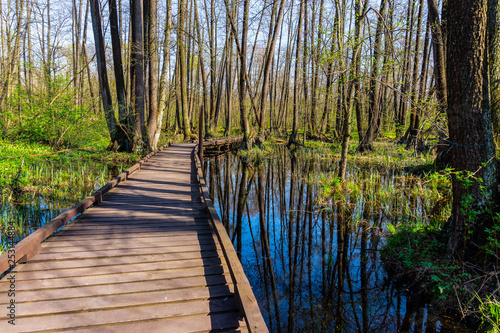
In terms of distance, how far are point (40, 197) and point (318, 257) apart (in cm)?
657

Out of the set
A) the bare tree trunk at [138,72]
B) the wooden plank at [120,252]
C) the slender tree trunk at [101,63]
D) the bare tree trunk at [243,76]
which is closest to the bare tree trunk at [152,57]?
the bare tree trunk at [138,72]

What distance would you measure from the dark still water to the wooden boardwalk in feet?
3.21

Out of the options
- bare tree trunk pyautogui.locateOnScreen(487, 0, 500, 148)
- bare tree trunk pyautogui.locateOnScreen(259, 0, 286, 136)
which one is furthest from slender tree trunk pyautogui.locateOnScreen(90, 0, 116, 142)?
bare tree trunk pyautogui.locateOnScreen(487, 0, 500, 148)

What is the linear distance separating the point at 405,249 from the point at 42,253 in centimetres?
481

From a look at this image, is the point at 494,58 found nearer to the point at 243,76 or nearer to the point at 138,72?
the point at 138,72

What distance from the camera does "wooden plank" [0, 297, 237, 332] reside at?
2.12m

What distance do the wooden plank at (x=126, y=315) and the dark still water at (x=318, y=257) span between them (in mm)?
1004

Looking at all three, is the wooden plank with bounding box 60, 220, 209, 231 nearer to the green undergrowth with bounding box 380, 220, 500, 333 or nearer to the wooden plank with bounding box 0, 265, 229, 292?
the wooden plank with bounding box 0, 265, 229, 292

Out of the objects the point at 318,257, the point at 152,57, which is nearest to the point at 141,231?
the point at 318,257

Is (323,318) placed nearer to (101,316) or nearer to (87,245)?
(101,316)

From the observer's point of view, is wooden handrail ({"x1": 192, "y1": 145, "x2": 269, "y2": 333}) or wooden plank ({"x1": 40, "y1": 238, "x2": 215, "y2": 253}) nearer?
wooden handrail ({"x1": 192, "y1": 145, "x2": 269, "y2": 333})

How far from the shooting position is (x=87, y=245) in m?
3.51

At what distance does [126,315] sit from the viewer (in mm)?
2262

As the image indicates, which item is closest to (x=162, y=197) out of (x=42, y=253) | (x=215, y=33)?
(x=42, y=253)
